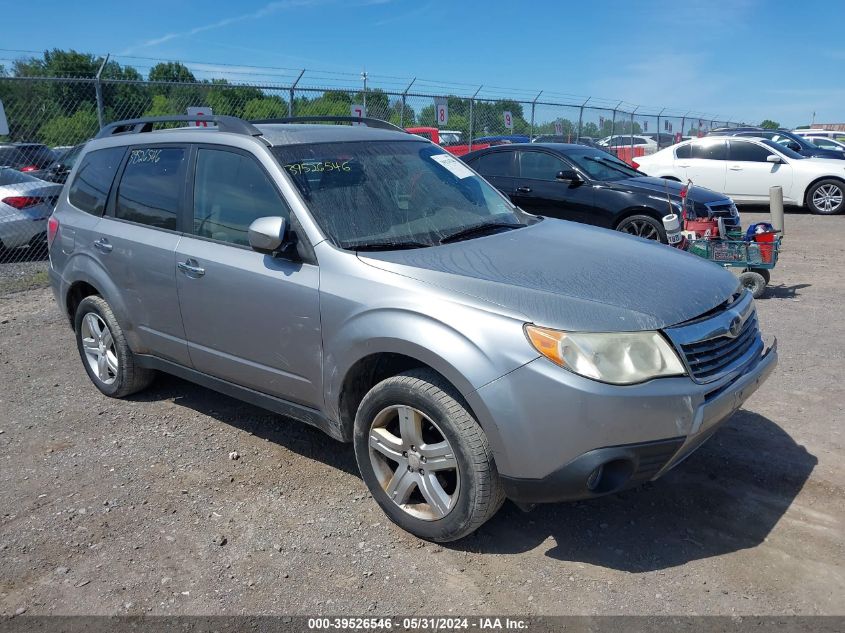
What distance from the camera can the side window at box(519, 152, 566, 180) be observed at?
990 cm

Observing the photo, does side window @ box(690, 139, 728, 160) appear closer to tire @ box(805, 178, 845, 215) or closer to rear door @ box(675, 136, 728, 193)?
rear door @ box(675, 136, 728, 193)

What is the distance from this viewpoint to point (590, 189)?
942cm

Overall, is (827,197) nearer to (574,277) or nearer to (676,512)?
(676,512)

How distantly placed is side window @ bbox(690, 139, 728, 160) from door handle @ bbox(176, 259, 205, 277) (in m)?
14.1

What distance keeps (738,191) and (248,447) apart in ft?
46.1

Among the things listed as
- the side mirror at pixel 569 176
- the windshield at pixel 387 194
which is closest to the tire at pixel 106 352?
the windshield at pixel 387 194

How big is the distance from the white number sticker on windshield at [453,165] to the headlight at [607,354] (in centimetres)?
187

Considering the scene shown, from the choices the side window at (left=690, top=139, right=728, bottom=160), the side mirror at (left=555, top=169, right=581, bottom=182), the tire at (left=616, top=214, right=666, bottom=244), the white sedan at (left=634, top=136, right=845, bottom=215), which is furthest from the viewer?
the side window at (left=690, top=139, right=728, bottom=160)

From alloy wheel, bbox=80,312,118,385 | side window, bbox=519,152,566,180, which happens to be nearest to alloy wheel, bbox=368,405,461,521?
alloy wheel, bbox=80,312,118,385

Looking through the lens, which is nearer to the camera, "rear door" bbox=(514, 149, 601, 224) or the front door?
the front door

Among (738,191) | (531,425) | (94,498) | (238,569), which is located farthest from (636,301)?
(738,191)

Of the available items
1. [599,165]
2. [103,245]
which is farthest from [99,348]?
[599,165]

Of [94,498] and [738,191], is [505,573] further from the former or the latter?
[738,191]

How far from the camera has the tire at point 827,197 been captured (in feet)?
49.2
